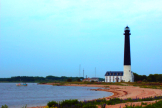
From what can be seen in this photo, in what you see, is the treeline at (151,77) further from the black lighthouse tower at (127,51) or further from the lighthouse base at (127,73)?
the black lighthouse tower at (127,51)

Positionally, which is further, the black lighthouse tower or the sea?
the black lighthouse tower

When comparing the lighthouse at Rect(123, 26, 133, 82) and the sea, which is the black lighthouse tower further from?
the sea

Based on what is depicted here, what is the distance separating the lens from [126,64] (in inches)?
3088

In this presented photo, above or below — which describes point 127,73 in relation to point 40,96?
above

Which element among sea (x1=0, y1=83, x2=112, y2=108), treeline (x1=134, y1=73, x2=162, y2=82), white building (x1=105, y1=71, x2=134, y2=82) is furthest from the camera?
treeline (x1=134, y1=73, x2=162, y2=82)

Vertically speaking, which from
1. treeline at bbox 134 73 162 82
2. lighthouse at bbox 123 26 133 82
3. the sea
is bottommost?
the sea

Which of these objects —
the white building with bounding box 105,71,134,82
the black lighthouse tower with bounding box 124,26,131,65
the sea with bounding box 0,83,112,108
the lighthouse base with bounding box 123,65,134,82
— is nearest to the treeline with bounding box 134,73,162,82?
the white building with bounding box 105,71,134,82

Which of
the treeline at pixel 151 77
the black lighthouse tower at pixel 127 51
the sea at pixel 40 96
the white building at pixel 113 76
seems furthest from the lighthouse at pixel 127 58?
the sea at pixel 40 96

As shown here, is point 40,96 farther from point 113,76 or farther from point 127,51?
point 113,76

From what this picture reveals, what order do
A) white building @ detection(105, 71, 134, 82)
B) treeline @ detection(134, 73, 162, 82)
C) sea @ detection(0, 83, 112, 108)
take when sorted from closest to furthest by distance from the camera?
sea @ detection(0, 83, 112, 108) < white building @ detection(105, 71, 134, 82) < treeline @ detection(134, 73, 162, 82)

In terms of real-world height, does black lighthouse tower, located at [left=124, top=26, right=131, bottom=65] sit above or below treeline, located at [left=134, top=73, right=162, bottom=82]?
above

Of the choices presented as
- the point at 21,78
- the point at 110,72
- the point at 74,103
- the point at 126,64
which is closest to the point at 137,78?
the point at 110,72

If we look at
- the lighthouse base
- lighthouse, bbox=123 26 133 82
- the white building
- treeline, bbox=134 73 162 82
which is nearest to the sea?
the lighthouse base

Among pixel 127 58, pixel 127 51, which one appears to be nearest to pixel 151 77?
pixel 127 58
